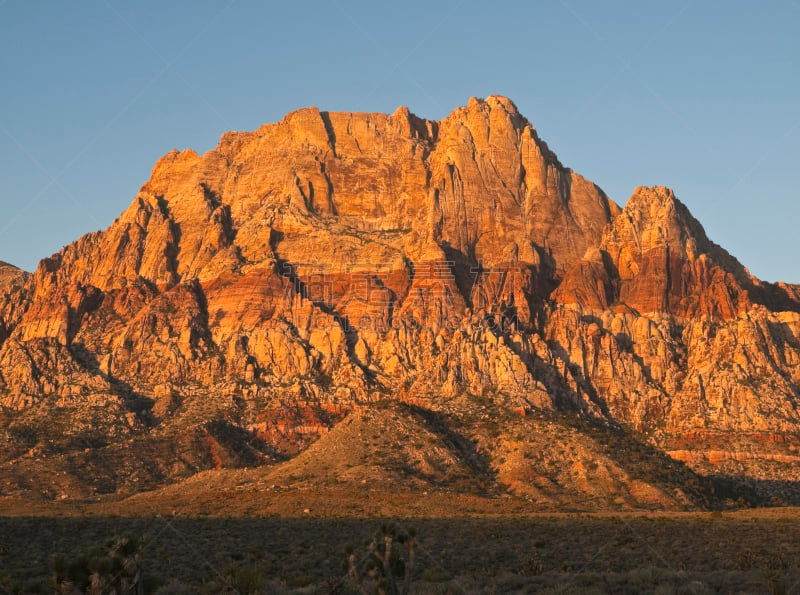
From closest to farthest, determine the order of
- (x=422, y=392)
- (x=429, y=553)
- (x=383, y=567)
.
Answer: (x=383, y=567) → (x=429, y=553) → (x=422, y=392)

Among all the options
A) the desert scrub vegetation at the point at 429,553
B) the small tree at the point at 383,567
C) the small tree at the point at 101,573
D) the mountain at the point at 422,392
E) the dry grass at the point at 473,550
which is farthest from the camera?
the mountain at the point at 422,392

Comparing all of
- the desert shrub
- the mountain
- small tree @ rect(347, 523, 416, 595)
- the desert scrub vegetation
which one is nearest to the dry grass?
the desert scrub vegetation

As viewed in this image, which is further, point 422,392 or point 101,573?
point 422,392

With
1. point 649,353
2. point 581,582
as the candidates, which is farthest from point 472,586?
point 649,353

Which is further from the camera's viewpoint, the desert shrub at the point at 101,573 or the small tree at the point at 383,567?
the small tree at the point at 383,567

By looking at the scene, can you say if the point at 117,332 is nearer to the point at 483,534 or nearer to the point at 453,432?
the point at 453,432

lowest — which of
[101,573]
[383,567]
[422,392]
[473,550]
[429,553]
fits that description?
[473,550]

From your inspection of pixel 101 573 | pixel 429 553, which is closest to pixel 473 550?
pixel 429 553

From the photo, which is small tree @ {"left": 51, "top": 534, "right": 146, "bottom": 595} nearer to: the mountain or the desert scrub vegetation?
the desert scrub vegetation

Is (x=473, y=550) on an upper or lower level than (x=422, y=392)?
lower

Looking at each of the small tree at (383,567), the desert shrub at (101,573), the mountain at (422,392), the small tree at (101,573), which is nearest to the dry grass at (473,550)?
the small tree at (383,567)

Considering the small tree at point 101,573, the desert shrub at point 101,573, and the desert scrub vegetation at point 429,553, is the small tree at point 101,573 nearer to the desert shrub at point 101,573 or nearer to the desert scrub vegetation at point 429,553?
the desert shrub at point 101,573

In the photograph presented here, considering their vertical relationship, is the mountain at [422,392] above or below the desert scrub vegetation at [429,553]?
above

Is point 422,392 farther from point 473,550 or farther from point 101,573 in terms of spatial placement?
point 101,573
